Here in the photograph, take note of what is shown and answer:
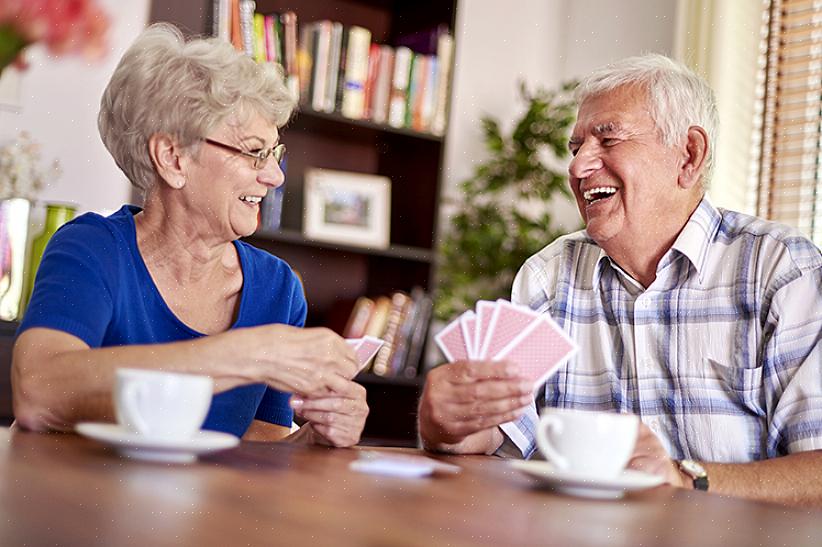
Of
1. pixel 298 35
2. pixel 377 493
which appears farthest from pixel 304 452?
pixel 298 35

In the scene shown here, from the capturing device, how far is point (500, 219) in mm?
3215

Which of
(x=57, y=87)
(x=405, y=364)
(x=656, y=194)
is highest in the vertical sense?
(x=57, y=87)

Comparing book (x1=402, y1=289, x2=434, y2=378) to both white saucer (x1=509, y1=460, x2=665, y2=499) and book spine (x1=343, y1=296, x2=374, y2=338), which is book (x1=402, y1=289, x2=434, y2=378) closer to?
book spine (x1=343, y1=296, x2=374, y2=338)

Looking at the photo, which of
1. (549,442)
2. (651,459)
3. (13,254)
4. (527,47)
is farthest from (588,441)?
(527,47)

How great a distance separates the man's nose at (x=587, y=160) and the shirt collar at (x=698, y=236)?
0.19 meters

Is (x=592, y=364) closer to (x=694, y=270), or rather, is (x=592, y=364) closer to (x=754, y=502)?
(x=694, y=270)

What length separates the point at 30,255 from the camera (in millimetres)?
2260

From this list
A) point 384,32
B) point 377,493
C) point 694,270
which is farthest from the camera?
point 384,32

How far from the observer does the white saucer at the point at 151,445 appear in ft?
2.44

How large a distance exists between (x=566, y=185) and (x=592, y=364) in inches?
73.4

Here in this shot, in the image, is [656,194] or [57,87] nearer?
[656,194]

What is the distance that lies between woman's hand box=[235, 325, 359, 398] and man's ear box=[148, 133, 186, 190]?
53cm

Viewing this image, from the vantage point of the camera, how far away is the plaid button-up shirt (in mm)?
1361

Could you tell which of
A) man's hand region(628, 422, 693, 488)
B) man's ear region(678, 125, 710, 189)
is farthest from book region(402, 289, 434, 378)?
man's hand region(628, 422, 693, 488)
